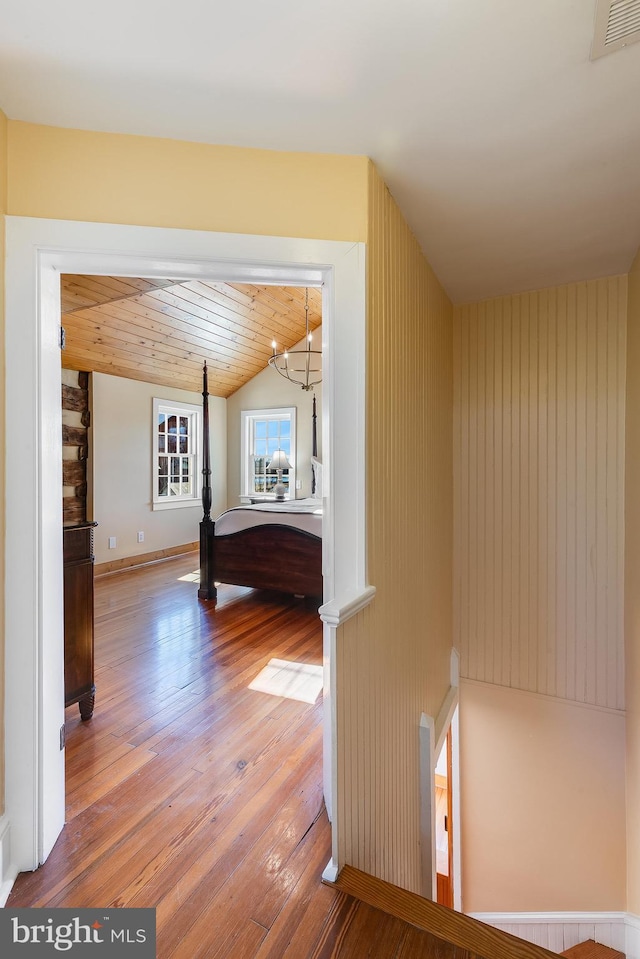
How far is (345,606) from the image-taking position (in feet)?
4.56

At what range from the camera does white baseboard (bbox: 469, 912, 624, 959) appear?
8.45 ft

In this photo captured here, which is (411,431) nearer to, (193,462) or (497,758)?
(497,758)

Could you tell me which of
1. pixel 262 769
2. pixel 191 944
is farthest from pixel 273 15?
pixel 262 769

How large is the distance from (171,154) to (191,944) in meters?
2.40

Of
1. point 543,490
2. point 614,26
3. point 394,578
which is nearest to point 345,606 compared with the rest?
point 394,578

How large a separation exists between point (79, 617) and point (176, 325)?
374 cm

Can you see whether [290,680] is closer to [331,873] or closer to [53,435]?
[331,873]

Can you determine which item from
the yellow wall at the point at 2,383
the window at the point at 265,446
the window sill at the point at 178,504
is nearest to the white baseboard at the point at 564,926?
the yellow wall at the point at 2,383

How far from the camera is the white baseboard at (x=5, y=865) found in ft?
4.30

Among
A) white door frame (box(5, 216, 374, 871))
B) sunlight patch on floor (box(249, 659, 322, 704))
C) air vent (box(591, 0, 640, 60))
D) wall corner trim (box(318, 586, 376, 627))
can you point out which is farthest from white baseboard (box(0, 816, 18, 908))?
air vent (box(591, 0, 640, 60))

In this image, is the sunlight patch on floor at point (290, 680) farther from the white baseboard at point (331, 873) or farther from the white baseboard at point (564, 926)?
the white baseboard at point (564, 926)

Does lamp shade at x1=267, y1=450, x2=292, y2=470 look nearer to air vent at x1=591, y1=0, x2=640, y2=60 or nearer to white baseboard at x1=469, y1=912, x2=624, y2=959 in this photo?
white baseboard at x1=469, y1=912, x2=624, y2=959

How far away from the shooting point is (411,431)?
213 cm

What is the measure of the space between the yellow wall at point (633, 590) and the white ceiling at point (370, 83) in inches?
32.8
